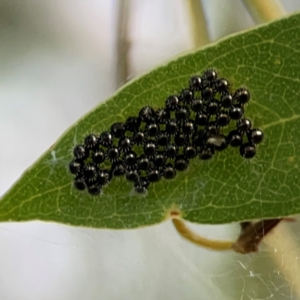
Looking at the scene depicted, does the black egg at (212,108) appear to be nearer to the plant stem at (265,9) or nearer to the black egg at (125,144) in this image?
the black egg at (125,144)

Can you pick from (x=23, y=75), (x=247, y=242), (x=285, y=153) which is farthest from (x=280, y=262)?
(x=23, y=75)

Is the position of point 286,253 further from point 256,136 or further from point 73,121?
point 73,121

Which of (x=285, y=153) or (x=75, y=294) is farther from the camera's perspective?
(x=75, y=294)

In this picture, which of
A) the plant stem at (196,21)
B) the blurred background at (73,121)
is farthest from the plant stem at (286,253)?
the plant stem at (196,21)

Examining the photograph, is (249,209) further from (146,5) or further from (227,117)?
Result: (146,5)

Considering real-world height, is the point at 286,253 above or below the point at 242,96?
below

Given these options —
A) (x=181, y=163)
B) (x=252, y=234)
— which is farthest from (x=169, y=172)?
(x=252, y=234)

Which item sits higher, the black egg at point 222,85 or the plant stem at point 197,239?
the black egg at point 222,85
